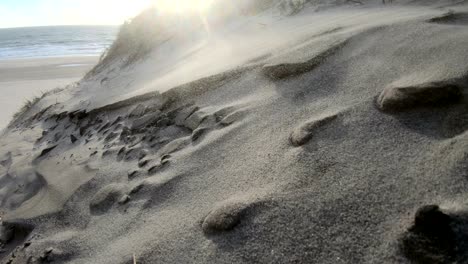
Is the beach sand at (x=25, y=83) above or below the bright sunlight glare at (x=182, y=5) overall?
below

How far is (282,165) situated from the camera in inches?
51.7

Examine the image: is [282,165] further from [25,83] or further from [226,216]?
[25,83]

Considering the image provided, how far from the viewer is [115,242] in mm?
1380

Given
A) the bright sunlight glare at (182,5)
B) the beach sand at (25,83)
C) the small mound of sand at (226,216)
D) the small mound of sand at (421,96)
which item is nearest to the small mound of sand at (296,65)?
the small mound of sand at (421,96)

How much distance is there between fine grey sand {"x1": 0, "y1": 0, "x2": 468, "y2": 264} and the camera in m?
0.98

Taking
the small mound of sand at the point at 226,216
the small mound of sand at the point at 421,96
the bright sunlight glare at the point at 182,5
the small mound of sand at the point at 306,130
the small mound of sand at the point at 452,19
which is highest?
the bright sunlight glare at the point at 182,5

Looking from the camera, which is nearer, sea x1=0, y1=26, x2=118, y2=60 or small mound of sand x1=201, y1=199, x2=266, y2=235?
small mound of sand x1=201, y1=199, x2=266, y2=235

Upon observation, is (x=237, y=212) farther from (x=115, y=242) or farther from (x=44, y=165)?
(x=44, y=165)

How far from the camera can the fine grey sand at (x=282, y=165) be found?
98 cm

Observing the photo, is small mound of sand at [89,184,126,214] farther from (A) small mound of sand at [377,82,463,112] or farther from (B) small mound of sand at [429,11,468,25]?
(B) small mound of sand at [429,11,468,25]

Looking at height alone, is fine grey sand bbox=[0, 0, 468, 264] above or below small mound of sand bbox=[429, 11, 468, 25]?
below

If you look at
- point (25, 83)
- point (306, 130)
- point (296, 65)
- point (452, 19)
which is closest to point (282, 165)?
point (306, 130)

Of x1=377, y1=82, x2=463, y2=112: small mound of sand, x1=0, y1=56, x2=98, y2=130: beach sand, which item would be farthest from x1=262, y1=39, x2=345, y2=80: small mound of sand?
x1=0, y1=56, x2=98, y2=130: beach sand

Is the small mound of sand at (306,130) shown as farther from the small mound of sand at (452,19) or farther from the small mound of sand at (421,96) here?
the small mound of sand at (452,19)
